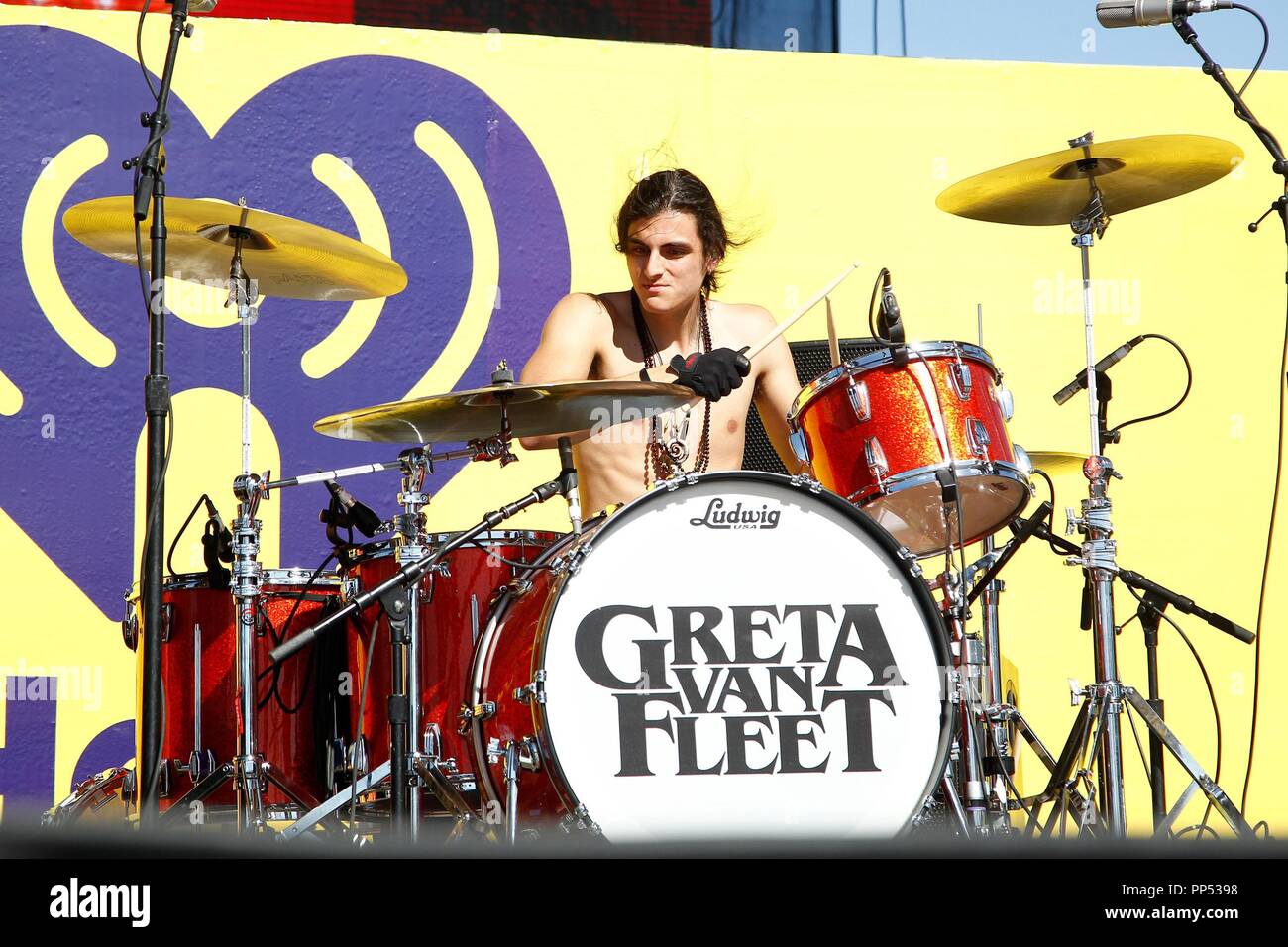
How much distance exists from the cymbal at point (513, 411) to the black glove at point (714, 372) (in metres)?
0.04

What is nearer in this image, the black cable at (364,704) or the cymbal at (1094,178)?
the black cable at (364,704)

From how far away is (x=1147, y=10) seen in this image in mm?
4008

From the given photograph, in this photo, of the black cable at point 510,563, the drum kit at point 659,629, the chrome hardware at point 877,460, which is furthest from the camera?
the chrome hardware at point 877,460

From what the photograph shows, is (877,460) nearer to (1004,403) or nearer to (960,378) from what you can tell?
(960,378)

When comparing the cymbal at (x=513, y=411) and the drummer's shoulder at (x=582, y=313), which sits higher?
the drummer's shoulder at (x=582, y=313)

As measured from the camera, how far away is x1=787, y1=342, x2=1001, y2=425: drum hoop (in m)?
4.12

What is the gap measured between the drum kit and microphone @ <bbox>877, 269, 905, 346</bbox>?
0.01 meters

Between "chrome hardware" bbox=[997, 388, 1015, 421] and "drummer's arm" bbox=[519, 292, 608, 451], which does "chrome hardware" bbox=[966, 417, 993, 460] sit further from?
"drummer's arm" bbox=[519, 292, 608, 451]

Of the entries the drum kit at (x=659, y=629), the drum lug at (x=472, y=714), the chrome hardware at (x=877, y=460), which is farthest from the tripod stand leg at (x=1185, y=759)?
the drum lug at (x=472, y=714)

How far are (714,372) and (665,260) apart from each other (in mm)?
1384

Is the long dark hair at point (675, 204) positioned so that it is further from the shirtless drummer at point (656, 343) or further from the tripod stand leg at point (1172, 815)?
the tripod stand leg at point (1172, 815)

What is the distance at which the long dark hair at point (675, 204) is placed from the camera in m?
4.99
